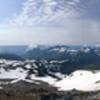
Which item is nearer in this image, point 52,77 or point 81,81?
point 81,81

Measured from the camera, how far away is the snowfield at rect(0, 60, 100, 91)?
65.9 feet

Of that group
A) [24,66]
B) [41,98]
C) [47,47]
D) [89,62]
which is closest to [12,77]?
[24,66]

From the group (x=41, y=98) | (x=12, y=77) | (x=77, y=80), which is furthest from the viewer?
(x=12, y=77)

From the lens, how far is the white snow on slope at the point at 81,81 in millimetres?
19556

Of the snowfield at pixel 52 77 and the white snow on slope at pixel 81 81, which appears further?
the snowfield at pixel 52 77

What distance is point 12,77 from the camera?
2283cm

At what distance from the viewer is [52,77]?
75.9 ft

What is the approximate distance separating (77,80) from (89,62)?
213 centimetres

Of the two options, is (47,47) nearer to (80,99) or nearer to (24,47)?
(24,47)

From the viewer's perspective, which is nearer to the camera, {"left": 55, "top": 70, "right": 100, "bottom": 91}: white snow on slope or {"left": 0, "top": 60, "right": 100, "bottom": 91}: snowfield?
{"left": 55, "top": 70, "right": 100, "bottom": 91}: white snow on slope

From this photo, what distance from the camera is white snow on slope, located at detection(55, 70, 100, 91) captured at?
770 inches

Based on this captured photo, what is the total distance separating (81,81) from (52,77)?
95.6 inches

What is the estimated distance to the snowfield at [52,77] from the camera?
20094 millimetres

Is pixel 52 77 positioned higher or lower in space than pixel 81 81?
higher
